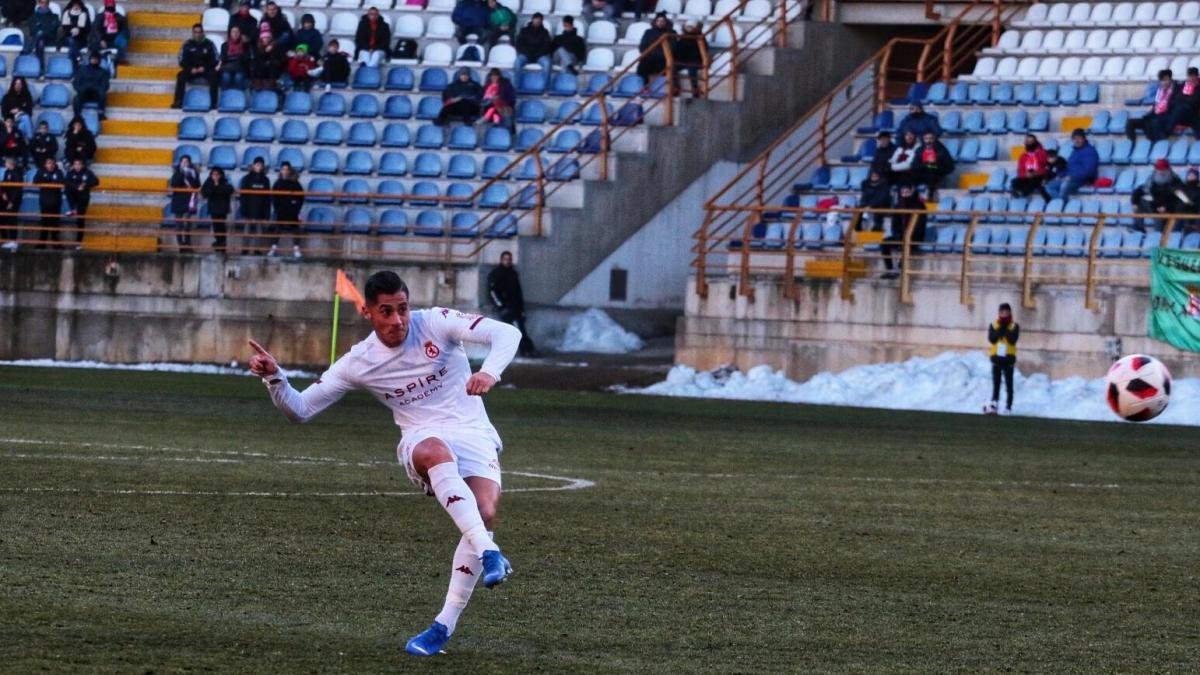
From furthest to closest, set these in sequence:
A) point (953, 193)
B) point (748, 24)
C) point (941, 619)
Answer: point (748, 24), point (953, 193), point (941, 619)

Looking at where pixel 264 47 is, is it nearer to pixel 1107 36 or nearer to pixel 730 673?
pixel 1107 36

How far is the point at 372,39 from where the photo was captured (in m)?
35.3

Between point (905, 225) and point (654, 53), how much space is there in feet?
21.7

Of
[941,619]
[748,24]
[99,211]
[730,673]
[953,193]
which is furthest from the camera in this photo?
[748,24]

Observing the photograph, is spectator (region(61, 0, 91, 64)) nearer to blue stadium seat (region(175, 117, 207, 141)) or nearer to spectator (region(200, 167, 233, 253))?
blue stadium seat (region(175, 117, 207, 141))

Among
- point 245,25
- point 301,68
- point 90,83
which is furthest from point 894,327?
point 90,83

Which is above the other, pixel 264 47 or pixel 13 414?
pixel 264 47

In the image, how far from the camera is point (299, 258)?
31438 mm

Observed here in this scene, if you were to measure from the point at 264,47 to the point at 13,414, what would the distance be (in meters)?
15.5

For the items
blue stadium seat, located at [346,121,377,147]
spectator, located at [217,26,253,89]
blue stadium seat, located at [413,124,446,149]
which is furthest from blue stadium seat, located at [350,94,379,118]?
spectator, located at [217,26,253,89]

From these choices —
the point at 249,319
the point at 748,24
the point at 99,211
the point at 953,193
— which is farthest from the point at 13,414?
the point at 748,24

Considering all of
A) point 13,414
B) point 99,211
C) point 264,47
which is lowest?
point 13,414

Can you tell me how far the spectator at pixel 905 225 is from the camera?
29.6 metres

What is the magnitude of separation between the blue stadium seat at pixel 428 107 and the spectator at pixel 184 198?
154 inches
